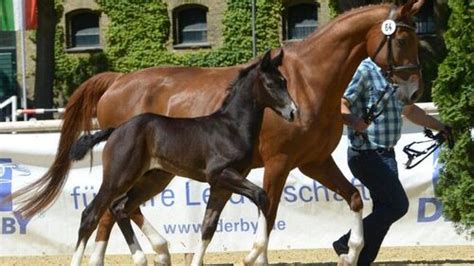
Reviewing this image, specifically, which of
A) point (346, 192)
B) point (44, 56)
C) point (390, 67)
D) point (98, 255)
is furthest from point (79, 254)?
point (44, 56)

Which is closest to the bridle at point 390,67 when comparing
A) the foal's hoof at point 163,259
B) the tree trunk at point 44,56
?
the foal's hoof at point 163,259

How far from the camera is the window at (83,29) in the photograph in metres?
33.4

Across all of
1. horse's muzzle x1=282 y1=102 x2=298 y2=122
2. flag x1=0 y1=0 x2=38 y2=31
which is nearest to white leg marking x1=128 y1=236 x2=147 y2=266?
horse's muzzle x1=282 y1=102 x2=298 y2=122

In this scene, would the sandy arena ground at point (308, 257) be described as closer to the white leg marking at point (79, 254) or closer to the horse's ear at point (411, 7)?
the white leg marking at point (79, 254)

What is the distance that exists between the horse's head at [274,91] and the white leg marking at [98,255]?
6.06ft

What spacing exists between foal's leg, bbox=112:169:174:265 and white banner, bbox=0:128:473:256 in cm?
148

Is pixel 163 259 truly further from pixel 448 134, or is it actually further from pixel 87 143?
pixel 448 134

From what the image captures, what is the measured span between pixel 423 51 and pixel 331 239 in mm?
15234

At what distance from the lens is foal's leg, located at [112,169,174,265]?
8320 millimetres

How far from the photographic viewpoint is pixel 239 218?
33.6ft

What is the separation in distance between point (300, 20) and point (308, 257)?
71.3ft

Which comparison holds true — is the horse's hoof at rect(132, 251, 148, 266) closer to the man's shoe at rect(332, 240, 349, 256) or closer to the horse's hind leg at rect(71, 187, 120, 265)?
the horse's hind leg at rect(71, 187, 120, 265)

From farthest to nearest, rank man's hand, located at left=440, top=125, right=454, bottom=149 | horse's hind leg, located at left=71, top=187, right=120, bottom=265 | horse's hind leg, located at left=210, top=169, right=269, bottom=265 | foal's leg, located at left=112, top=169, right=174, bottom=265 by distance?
1. man's hand, located at left=440, top=125, right=454, bottom=149
2. foal's leg, located at left=112, top=169, right=174, bottom=265
3. horse's hind leg, located at left=71, top=187, right=120, bottom=265
4. horse's hind leg, located at left=210, top=169, right=269, bottom=265

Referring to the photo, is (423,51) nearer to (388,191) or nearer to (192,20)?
(192,20)
